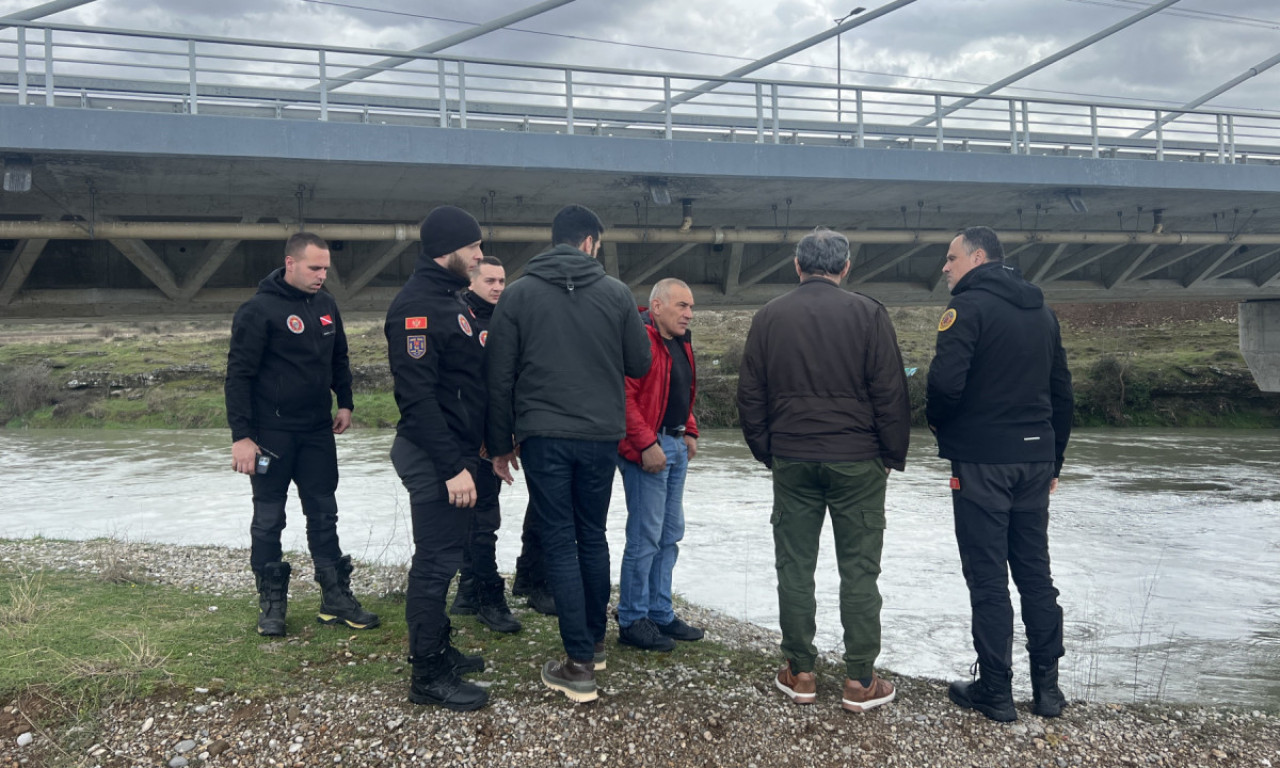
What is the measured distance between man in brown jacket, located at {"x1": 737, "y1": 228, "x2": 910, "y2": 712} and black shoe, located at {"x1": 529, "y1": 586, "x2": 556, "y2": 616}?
165 centimetres

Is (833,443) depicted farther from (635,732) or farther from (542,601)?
(542,601)

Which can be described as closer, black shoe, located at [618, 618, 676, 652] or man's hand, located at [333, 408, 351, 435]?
black shoe, located at [618, 618, 676, 652]

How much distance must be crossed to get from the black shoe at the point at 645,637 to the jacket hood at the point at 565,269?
5.92ft

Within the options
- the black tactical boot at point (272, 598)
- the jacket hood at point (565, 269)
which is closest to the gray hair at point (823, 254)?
the jacket hood at point (565, 269)

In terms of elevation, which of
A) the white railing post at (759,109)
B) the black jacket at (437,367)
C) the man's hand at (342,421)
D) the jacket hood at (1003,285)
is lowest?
the man's hand at (342,421)

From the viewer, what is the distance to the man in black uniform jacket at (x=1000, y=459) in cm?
389

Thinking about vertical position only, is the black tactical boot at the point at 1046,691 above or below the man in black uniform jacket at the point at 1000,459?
below

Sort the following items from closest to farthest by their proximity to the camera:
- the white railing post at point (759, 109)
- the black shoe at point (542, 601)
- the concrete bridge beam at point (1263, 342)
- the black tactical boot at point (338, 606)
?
the black tactical boot at point (338, 606), the black shoe at point (542, 601), the white railing post at point (759, 109), the concrete bridge beam at point (1263, 342)

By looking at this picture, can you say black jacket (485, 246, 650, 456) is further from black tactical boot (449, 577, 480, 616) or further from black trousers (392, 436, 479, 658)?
black tactical boot (449, 577, 480, 616)

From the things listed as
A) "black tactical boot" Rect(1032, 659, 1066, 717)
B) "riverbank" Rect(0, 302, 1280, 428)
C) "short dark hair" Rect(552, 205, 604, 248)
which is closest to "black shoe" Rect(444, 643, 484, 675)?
"short dark hair" Rect(552, 205, 604, 248)

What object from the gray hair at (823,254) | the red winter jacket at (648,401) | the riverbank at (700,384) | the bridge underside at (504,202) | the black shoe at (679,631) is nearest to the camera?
the gray hair at (823,254)

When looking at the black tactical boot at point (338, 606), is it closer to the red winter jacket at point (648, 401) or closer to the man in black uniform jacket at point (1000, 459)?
the red winter jacket at point (648, 401)

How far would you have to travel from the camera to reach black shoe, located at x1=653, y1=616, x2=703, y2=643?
4738 millimetres

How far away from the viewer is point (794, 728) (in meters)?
3.70
